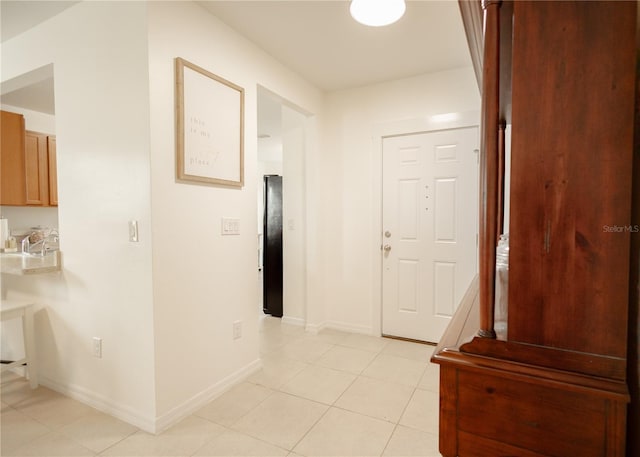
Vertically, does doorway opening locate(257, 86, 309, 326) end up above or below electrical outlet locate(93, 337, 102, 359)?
above

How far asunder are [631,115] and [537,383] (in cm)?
51

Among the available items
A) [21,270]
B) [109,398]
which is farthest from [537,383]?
[21,270]

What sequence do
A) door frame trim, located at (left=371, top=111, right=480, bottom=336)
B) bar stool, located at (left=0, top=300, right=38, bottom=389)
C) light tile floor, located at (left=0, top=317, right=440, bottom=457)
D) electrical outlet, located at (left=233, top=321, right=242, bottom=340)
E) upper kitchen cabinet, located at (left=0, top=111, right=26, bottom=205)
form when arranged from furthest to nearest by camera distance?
upper kitchen cabinet, located at (left=0, top=111, right=26, bottom=205) < door frame trim, located at (left=371, top=111, right=480, bottom=336) < electrical outlet, located at (left=233, top=321, right=242, bottom=340) < bar stool, located at (left=0, top=300, right=38, bottom=389) < light tile floor, located at (left=0, top=317, right=440, bottom=457)

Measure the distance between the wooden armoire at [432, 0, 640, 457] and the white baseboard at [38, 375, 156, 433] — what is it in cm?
175

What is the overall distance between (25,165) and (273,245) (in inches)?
117

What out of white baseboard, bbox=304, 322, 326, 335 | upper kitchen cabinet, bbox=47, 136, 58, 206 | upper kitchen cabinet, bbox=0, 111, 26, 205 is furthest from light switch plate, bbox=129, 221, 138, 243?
upper kitchen cabinet, bbox=47, 136, 58, 206

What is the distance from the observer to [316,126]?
3246 mm

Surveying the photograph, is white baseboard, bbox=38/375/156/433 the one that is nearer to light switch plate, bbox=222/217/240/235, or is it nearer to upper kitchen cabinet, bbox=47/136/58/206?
light switch plate, bbox=222/217/240/235

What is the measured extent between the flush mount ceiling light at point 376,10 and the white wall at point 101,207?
1.12 m

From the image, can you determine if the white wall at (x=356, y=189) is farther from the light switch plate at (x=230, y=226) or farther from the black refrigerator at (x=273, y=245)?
the light switch plate at (x=230, y=226)

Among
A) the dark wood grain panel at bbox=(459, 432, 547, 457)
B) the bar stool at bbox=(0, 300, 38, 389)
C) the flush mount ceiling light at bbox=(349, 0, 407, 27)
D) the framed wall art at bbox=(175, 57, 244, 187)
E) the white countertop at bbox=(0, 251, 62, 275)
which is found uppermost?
the flush mount ceiling light at bbox=(349, 0, 407, 27)

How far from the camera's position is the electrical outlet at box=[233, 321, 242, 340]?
222cm

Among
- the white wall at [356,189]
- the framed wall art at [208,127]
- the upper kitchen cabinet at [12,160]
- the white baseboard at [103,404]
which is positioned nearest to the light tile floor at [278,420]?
the white baseboard at [103,404]

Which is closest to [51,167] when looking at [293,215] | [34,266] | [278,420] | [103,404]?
[34,266]
